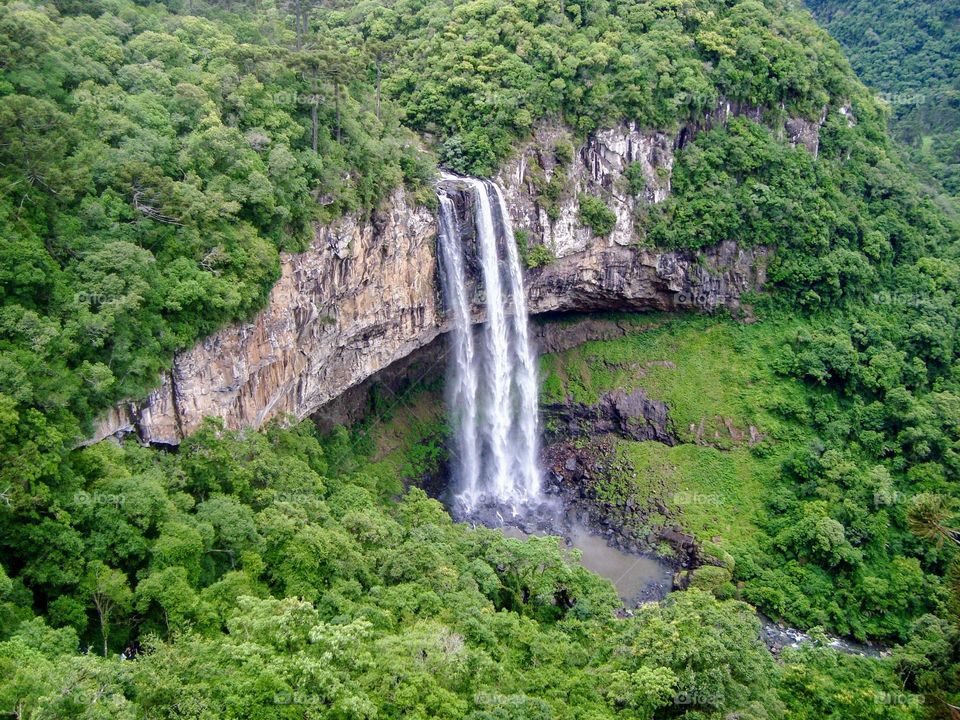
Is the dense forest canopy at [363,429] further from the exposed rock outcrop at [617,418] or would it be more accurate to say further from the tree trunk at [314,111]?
the exposed rock outcrop at [617,418]

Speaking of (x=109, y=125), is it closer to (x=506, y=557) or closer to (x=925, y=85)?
(x=506, y=557)

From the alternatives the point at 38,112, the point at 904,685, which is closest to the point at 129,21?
the point at 38,112

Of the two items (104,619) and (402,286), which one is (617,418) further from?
(104,619)

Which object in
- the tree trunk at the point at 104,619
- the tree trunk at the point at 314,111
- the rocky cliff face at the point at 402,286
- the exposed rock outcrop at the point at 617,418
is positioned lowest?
the tree trunk at the point at 104,619

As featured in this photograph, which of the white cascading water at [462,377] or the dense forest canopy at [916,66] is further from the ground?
the dense forest canopy at [916,66]

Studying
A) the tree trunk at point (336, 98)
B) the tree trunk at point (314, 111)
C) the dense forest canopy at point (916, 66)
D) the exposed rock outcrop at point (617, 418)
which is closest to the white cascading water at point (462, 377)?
the exposed rock outcrop at point (617, 418)

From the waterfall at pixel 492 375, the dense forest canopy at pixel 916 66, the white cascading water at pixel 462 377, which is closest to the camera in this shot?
the white cascading water at pixel 462 377

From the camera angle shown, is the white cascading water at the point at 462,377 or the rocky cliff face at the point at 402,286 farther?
the white cascading water at the point at 462,377
